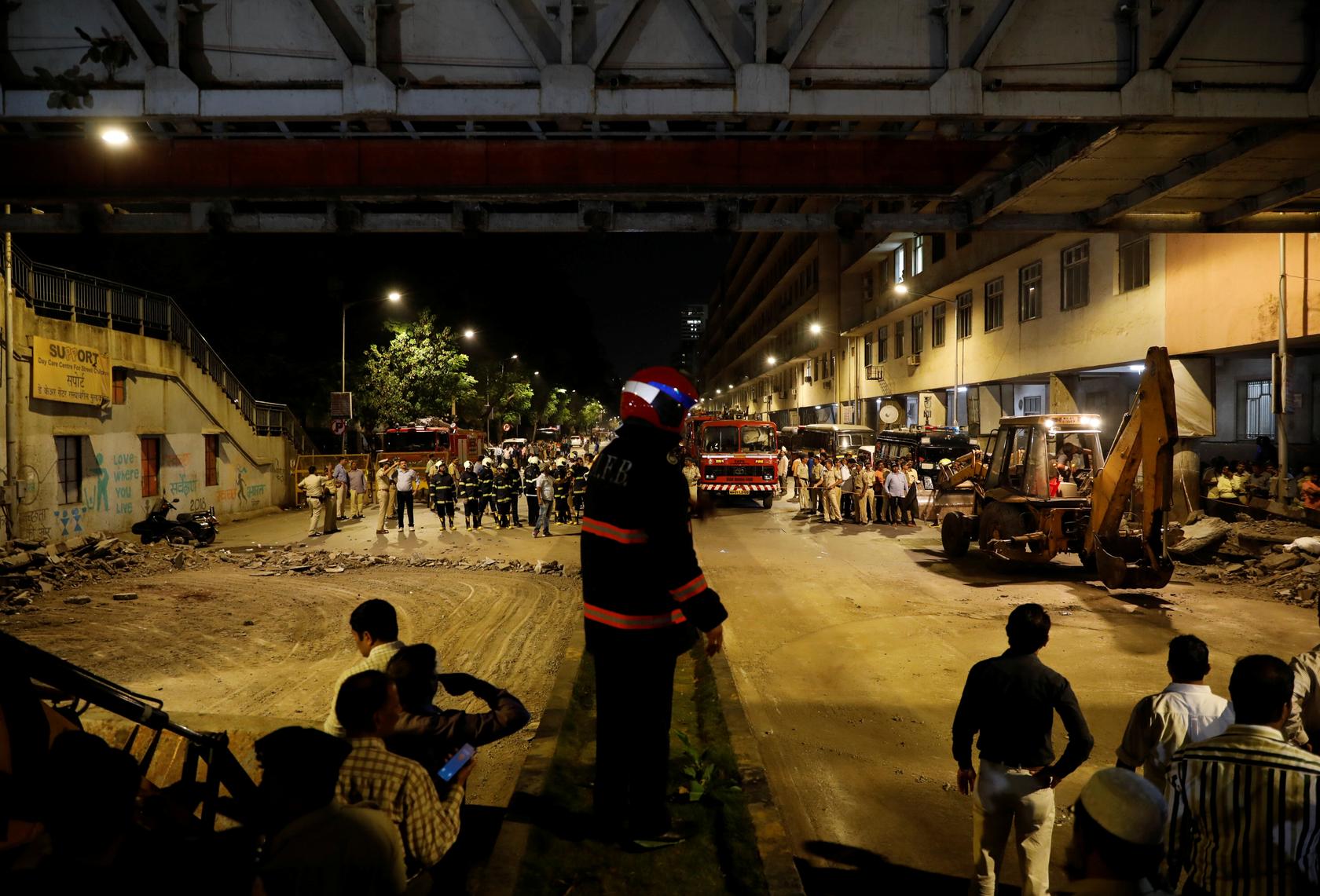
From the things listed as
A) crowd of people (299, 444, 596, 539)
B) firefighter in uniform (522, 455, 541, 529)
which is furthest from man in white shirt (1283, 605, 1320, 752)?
firefighter in uniform (522, 455, 541, 529)

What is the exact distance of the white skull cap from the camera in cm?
202

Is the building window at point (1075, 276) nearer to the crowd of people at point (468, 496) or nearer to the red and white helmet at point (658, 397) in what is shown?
the crowd of people at point (468, 496)

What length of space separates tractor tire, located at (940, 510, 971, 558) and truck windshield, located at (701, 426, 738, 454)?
11164 mm

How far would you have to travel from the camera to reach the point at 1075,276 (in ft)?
73.4

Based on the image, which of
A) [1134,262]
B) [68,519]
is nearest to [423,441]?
[68,519]

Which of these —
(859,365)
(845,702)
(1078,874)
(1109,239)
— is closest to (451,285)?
(859,365)

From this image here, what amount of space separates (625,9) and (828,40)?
1.86 metres

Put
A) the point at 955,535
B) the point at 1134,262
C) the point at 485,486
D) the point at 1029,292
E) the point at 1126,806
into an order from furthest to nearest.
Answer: the point at 1029,292
the point at 485,486
the point at 1134,262
the point at 955,535
the point at 1126,806

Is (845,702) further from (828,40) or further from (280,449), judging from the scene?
(280,449)

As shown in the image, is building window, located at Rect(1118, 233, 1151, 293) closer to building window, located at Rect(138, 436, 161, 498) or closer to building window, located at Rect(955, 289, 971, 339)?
building window, located at Rect(955, 289, 971, 339)

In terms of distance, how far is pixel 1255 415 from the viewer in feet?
59.0

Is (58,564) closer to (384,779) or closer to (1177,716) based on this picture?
(384,779)

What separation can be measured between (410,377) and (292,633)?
28826mm

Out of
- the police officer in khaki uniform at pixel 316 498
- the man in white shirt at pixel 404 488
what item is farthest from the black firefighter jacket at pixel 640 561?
the man in white shirt at pixel 404 488
